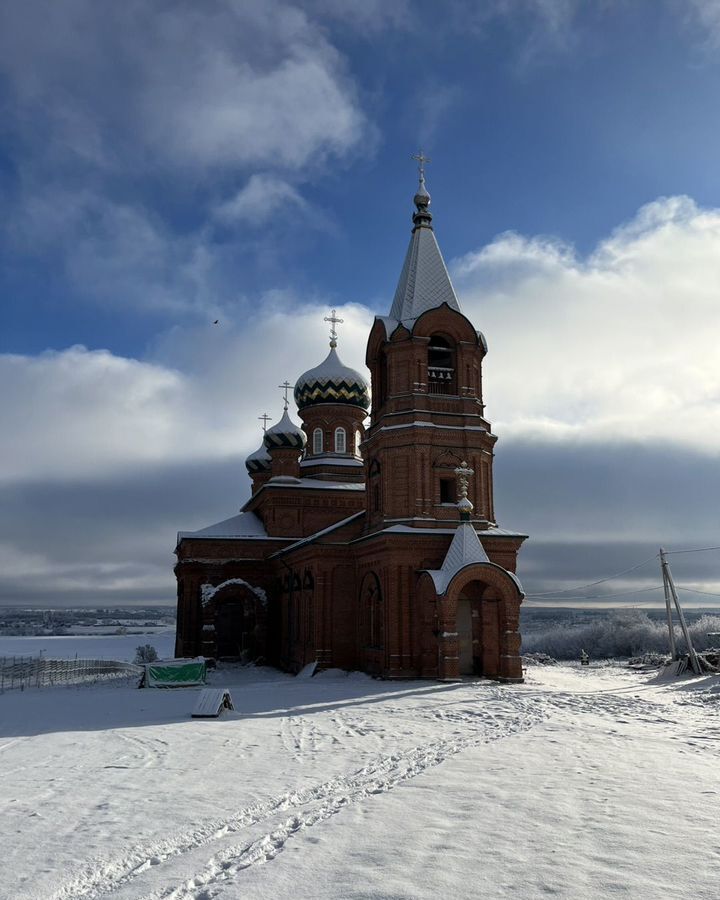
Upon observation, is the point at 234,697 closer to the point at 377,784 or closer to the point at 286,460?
the point at 377,784

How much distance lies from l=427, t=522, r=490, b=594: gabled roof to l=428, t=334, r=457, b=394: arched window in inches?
189

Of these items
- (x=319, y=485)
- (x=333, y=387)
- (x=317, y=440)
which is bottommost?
(x=319, y=485)

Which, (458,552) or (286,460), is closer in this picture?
(458,552)

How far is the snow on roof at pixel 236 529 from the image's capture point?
31.9 m

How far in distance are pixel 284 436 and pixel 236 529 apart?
15.5 feet

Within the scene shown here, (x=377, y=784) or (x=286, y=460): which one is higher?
(x=286, y=460)

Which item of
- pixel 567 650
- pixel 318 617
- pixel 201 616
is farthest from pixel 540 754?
pixel 567 650

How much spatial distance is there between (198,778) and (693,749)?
7353 millimetres

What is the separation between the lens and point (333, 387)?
36375mm

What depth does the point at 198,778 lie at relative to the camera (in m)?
10.0

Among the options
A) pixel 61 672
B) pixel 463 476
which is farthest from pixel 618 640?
pixel 61 672

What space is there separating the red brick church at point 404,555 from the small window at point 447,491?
34 mm

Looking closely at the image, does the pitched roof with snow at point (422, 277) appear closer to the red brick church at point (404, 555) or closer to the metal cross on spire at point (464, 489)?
the red brick church at point (404, 555)

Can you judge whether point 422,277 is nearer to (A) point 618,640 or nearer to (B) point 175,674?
(B) point 175,674
